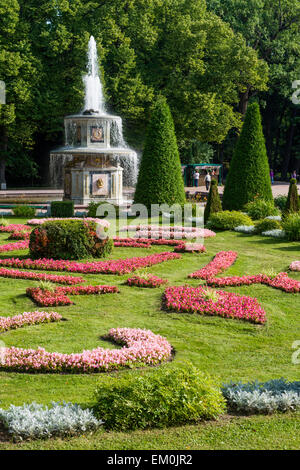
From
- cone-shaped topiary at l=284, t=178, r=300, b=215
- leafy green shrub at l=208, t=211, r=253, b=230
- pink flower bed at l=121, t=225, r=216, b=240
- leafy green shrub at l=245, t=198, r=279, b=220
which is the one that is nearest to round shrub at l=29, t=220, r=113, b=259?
pink flower bed at l=121, t=225, r=216, b=240

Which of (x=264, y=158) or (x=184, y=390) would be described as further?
(x=264, y=158)

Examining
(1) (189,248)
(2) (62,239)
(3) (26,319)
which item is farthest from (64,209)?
(3) (26,319)

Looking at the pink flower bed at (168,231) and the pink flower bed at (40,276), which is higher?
the pink flower bed at (168,231)

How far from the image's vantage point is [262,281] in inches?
478

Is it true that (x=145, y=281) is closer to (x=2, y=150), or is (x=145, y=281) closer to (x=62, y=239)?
(x=62, y=239)

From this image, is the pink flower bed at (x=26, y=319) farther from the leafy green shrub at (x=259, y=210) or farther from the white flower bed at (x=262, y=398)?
the leafy green shrub at (x=259, y=210)

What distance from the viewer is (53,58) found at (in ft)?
118

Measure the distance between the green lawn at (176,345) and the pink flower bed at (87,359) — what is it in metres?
0.15

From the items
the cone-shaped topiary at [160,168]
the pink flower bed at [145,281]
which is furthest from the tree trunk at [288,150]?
the pink flower bed at [145,281]

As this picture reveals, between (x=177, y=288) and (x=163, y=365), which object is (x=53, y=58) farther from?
(x=163, y=365)

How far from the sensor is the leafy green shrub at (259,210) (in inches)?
846

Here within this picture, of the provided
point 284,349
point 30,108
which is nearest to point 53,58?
point 30,108

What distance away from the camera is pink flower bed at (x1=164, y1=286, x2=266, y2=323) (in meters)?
9.69

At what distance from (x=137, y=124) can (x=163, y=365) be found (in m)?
31.9
